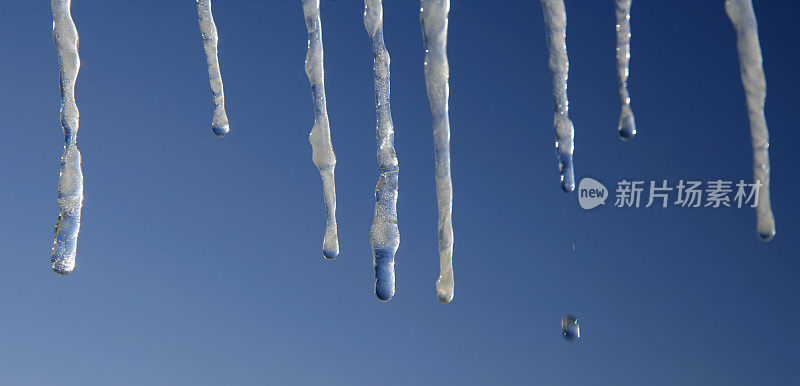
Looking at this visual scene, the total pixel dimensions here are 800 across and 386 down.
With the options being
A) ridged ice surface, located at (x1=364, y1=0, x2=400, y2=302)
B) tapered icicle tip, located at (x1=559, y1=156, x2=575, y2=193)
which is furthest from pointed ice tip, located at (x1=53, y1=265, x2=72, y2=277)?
tapered icicle tip, located at (x1=559, y1=156, x2=575, y2=193)

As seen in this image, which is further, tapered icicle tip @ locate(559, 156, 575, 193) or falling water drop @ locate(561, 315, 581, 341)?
Answer: falling water drop @ locate(561, 315, 581, 341)

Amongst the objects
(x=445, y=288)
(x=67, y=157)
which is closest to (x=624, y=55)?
(x=445, y=288)

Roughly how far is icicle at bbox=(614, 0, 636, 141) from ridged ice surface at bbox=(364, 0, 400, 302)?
12.4 inches

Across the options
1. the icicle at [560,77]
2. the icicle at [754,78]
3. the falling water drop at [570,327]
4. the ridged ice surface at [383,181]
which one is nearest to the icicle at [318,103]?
the ridged ice surface at [383,181]

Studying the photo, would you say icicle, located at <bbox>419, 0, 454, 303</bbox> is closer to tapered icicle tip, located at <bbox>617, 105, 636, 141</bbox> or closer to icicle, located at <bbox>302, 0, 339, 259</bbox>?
icicle, located at <bbox>302, 0, 339, 259</bbox>

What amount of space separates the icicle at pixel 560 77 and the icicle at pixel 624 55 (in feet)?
0.28

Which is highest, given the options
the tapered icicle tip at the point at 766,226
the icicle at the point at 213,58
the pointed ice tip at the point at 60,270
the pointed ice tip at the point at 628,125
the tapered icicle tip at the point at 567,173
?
the icicle at the point at 213,58

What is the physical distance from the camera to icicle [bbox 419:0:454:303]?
88 centimetres

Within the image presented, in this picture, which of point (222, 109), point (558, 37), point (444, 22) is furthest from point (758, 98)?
point (222, 109)

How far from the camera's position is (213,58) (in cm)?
105

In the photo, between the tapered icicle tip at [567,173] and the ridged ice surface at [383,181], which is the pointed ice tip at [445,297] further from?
the tapered icicle tip at [567,173]

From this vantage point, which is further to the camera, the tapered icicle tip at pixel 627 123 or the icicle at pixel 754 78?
the tapered icicle tip at pixel 627 123

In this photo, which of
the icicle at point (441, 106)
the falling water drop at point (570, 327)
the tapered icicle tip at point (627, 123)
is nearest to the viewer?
the icicle at point (441, 106)

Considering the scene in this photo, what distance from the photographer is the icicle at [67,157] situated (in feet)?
3.19
